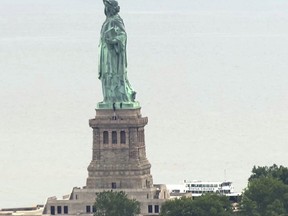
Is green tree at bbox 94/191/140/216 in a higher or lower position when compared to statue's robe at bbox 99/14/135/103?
lower

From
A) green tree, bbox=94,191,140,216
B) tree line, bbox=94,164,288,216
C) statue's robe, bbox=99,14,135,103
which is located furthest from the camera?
statue's robe, bbox=99,14,135,103

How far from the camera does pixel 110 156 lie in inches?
4461

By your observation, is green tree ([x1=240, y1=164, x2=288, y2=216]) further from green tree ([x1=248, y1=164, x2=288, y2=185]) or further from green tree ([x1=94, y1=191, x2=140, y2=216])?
green tree ([x1=94, y1=191, x2=140, y2=216])

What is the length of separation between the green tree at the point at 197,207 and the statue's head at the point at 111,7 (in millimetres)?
12878

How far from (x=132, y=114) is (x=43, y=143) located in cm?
5010

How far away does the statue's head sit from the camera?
373 feet

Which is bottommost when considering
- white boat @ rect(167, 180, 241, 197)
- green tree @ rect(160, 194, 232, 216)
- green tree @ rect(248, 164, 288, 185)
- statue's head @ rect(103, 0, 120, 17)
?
green tree @ rect(160, 194, 232, 216)

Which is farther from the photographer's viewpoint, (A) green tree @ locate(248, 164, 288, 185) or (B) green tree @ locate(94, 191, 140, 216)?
(A) green tree @ locate(248, 164, 288, 185)

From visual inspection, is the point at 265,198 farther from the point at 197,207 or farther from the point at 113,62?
the point at 113,62

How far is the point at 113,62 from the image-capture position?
114 metres

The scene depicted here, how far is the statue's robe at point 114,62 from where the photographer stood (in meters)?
114

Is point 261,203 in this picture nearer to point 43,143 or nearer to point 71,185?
point 71,185

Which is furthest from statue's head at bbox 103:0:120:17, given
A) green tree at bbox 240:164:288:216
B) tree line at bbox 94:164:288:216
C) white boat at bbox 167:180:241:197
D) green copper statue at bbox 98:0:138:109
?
green tree at bbox 240:164:288:216

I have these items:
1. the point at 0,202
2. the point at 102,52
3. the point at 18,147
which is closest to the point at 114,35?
the point at 102,52
